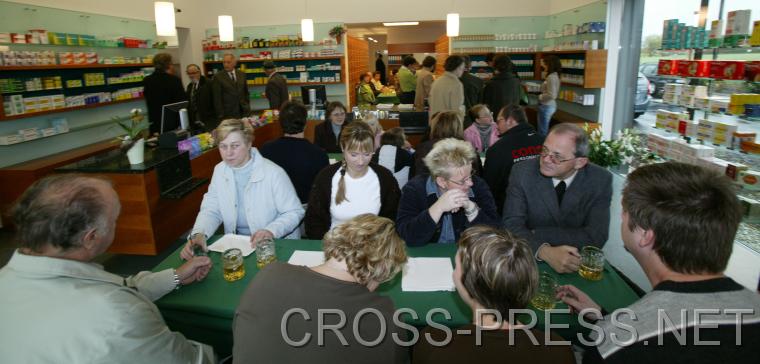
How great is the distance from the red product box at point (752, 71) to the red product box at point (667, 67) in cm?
103

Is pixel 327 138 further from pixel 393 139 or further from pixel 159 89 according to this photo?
pixel 159 89

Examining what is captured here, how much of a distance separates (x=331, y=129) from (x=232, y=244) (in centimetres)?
303

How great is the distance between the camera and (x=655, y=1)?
5891mm

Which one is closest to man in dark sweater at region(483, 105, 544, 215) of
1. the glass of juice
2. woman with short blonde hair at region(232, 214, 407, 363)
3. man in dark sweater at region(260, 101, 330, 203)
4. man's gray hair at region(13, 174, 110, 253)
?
man in dark sweater at region(260, 101, 330, 203)

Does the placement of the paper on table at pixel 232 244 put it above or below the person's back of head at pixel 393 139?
below

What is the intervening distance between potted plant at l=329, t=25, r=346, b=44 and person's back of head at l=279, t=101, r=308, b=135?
699cm

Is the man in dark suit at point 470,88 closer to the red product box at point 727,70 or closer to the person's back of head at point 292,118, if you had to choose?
the red product box at point 727,70

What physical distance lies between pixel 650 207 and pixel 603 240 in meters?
1.14

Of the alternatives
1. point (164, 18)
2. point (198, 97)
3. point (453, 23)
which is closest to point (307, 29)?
point (198, 97)

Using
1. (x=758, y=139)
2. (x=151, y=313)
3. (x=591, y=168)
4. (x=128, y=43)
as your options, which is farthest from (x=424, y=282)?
(x=128, y=43)

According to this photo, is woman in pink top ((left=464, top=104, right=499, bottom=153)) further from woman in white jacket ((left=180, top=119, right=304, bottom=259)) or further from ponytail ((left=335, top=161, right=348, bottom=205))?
woman in white jacket ((left=180, top=119, right=304, bottom=259))

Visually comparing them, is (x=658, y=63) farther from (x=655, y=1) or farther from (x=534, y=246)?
(x=534, y=246)

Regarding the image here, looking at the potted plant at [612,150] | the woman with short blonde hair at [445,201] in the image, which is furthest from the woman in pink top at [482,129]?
the woman with short blonde hair at [445,201]

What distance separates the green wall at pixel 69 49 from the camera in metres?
5.54
